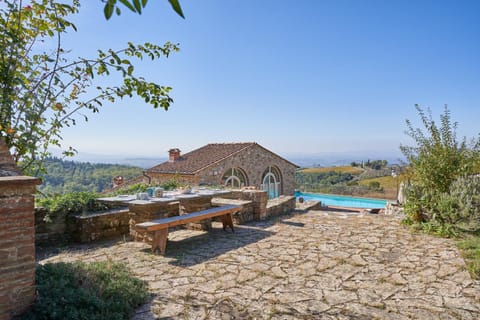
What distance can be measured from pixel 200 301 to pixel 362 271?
2.28 meters

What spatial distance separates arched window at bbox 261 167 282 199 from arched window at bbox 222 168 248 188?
188cm

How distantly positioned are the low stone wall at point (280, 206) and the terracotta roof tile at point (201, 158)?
7.41 meters

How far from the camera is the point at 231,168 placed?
17.4 meters

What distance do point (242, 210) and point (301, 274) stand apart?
351 centimetres

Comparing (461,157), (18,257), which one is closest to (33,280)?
(18,257)

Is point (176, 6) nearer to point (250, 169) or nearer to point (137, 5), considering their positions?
point (137, 5)

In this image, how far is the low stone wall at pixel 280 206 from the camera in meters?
8.62

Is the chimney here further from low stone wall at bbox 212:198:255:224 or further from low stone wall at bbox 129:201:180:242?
low stone wall at bbox 129:201:180:242

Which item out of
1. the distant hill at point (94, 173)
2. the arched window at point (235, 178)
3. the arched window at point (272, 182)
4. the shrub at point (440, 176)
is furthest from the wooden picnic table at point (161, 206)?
the arched window at point (272, 182)

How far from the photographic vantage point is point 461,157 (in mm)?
6977

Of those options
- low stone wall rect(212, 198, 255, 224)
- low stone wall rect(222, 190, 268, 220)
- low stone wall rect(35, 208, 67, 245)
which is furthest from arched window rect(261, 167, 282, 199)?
low stone wall rect(35, 208, 67, 245)

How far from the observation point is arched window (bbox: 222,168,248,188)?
17328 mm

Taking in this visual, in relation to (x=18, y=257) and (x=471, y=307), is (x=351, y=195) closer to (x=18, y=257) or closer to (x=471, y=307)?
(x=471, y=307)

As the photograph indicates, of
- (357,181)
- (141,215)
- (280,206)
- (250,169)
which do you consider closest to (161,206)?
(141,215)
